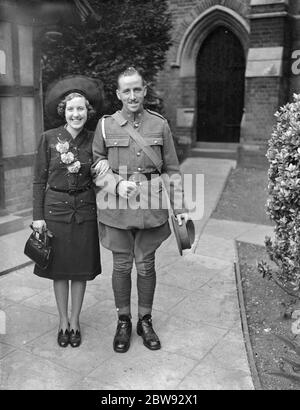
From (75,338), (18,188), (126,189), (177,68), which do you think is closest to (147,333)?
(75,338)

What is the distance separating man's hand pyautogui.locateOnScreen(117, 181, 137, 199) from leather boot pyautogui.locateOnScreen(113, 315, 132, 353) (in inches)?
36.8

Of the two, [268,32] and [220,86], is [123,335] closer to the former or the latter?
[268,32]

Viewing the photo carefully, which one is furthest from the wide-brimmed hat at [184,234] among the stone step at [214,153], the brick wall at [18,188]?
the stone step at [214,153]

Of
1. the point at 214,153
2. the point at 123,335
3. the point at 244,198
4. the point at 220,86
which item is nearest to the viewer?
the point at 123,335

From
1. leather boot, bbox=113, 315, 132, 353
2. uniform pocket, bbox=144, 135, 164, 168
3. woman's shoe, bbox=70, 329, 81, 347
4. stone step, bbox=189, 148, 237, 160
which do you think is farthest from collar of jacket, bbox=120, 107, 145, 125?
stone step, bbox=189, 148, 237, 160

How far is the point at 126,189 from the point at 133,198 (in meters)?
0.14

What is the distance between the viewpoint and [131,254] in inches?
139

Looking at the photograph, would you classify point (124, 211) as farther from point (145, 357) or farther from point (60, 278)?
point (145, 357)

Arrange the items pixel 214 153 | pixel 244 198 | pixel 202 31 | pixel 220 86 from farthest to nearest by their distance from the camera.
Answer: pixel 220 86 → pixel 202 31 → pixel 214 153 → pixel 244 198

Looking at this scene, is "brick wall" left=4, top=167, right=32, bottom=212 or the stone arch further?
the stone arch

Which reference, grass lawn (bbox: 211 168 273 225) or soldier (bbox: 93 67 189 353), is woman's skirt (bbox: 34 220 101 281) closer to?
soldier (bbox: 93 67 189 353)

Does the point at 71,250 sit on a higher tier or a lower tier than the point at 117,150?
lower

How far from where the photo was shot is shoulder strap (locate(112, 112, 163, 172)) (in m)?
3.32

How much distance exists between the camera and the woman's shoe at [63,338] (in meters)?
3.52
